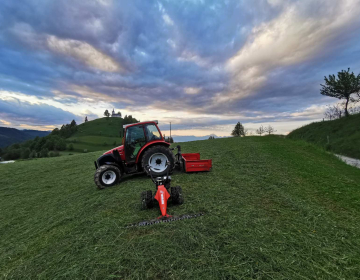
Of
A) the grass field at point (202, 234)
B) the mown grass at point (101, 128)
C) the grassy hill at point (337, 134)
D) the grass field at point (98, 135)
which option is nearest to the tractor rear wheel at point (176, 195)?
the grass field at point (202, 234)

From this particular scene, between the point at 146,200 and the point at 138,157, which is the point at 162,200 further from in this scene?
the point at 138,157

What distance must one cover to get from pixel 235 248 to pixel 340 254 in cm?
143

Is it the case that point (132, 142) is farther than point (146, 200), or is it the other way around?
point (132, 142)

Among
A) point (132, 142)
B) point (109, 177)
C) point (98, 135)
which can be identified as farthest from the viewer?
point (98, 135)

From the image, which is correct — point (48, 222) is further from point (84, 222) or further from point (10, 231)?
point (84, 222)

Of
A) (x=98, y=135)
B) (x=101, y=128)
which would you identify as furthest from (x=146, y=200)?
(x=101, y=128)

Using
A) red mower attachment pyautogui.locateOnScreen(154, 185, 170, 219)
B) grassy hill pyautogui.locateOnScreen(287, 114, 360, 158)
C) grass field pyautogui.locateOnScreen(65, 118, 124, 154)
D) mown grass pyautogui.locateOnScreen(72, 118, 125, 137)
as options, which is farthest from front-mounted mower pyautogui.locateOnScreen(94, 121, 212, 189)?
mown grass pyautogui.locateOnScreen(72, 118, 125, 137)

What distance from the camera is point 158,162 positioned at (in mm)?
6336

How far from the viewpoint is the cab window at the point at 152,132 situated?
Answer: 667cm

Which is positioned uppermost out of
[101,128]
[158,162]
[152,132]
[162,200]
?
[101,128]

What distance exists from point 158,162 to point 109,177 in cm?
182

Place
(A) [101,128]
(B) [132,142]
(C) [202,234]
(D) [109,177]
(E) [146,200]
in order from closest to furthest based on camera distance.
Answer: (C) [202,234] < (E) [146,200] < (D) [109,177] < (B) [132,142] < (A) [101,128]

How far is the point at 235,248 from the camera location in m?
2.65

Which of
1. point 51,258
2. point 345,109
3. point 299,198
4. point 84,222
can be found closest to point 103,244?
point 51,258
